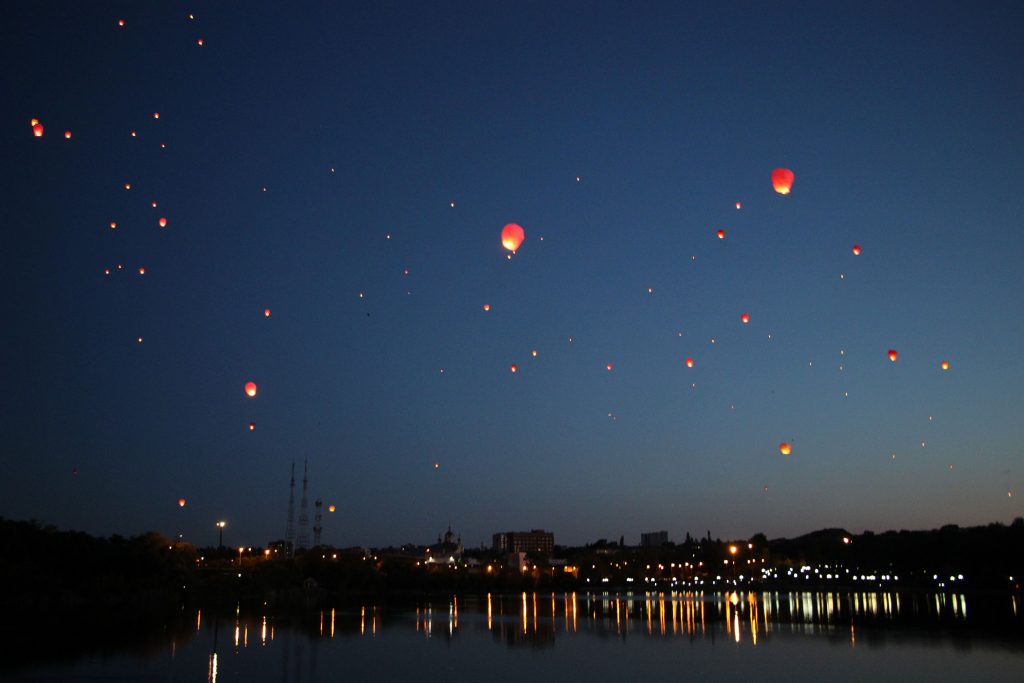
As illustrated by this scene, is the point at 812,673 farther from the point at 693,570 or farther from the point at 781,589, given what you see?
the point at 693,570

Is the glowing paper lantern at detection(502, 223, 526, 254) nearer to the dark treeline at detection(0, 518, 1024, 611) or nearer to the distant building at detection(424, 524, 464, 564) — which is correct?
the dark treeline at detection(0, 518, 1024, 611)

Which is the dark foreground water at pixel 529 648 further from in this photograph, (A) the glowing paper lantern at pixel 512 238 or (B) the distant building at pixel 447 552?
(B) the distant building at pixel 447 552

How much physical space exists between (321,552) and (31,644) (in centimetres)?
4522

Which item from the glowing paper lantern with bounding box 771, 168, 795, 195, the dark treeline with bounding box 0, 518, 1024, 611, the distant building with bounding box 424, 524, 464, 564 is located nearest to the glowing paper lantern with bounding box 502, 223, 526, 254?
the glowing paper lantern with bounding box 771, 168, 795, 195

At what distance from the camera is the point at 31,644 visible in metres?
20.7

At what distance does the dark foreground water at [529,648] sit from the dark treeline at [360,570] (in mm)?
5600

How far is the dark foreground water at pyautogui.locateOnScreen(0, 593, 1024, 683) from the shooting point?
17047 millimetres

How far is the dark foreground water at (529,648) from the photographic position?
1705cm

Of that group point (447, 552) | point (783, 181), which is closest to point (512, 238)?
point (783, 181)

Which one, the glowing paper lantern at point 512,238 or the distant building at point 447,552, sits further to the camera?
the distant building at point 447,552

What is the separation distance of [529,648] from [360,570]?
43.4 meters

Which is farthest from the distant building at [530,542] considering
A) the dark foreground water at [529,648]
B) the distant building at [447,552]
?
the dark foreground water at [529,648]

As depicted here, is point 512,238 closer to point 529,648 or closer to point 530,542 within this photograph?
point 529,648

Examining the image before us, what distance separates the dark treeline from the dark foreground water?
5600 millimetres
